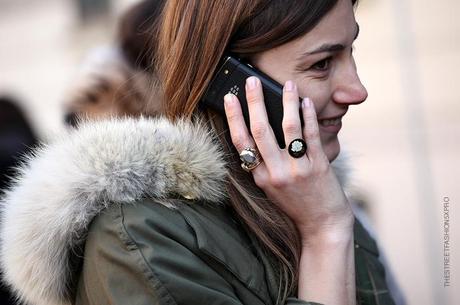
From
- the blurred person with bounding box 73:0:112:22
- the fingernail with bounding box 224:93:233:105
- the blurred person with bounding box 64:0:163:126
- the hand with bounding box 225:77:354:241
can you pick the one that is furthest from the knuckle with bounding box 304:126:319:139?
the blurred person with bounding box 73:0:112:22

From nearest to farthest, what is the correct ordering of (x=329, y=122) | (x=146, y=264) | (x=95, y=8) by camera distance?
(x=146, y=264) → (x=329, y=122) → (x=95, y=8)

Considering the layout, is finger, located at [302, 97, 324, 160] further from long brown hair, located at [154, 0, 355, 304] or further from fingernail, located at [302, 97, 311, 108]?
long brown hair, located at [154, 0, 355, 304]

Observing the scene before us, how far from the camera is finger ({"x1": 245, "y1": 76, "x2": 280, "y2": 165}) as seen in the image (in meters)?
1.93

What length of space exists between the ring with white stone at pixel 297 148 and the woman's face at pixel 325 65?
0.45ft

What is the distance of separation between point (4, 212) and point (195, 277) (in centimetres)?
54

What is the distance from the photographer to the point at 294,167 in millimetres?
1930

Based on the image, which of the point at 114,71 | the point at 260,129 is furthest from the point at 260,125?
the point at 114,71

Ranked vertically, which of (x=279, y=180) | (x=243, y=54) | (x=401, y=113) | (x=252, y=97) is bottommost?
(x=401, y=113)

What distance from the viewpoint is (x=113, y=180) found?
1780 mm

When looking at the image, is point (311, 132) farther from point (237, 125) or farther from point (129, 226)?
point (129, 226)

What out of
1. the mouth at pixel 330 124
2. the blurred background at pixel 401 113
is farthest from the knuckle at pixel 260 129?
the blurred background at pixel 401 113

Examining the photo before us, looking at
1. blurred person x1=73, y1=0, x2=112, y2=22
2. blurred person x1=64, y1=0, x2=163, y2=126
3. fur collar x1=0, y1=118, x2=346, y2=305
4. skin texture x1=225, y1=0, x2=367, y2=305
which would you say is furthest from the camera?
blurred person x1=73, y1=0, x2=112, y2=22

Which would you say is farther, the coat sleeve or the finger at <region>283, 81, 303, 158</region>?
the finger at <region>283, 81, 303, 158</region>

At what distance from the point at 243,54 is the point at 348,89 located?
29 cm
